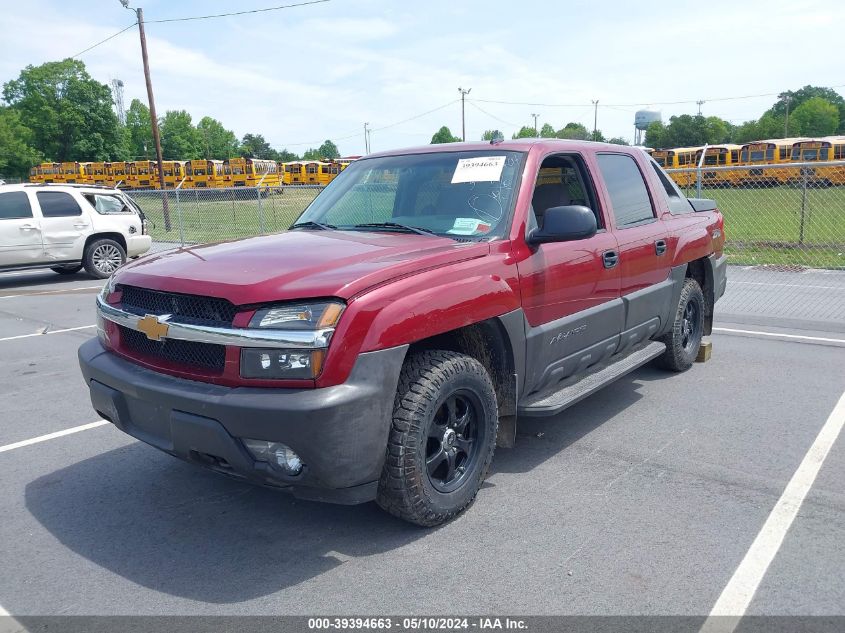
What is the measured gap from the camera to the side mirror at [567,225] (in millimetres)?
3699

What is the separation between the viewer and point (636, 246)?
15.8ft

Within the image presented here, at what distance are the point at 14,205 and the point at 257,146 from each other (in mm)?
118996

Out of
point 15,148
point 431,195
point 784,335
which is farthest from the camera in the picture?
point 15,148

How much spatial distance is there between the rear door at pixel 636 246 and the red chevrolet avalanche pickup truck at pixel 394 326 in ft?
0.07

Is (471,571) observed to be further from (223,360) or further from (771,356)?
(771,356)

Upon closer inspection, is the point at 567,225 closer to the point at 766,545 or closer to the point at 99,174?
the point at 766,545

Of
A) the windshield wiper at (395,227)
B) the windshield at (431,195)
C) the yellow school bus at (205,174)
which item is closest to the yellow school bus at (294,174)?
the yellow school bus at (205,174)

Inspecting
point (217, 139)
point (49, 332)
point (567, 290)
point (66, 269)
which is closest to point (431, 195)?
point (567, 290)

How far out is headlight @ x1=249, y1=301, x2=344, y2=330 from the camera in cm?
284

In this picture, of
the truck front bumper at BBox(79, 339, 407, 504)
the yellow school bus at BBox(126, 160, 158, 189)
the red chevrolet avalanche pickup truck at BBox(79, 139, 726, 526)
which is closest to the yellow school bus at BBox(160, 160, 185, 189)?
the yellow school bus at BBox(126, 160, 158, 189)

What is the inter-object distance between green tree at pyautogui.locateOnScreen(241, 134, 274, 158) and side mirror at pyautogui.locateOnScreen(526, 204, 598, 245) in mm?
126151

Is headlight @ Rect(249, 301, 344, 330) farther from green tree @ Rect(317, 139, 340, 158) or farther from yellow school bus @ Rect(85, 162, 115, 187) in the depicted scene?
green tree @ Rect(317, 139, 340, 158)

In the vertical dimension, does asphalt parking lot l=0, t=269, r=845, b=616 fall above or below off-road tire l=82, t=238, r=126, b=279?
below

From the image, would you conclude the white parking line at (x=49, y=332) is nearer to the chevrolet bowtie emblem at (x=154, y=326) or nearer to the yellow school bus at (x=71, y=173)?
the chevrolet bowtie emblem at (x=154, y=326)
